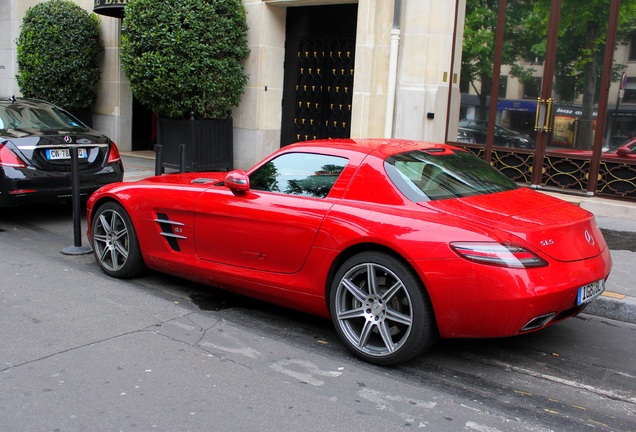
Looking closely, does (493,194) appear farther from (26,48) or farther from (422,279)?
(26,48)

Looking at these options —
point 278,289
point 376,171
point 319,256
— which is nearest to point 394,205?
point 376,171

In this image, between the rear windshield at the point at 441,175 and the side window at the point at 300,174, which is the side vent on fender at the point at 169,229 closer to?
the side window at the point at 300,174

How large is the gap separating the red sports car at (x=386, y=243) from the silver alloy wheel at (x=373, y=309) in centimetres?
1

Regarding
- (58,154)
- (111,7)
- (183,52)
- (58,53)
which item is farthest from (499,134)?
(58,53)

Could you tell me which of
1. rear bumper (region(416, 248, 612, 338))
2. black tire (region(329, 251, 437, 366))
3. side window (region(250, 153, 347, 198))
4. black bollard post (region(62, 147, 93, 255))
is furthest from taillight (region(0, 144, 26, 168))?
rear bumper (region(416, 248, 612, 338))

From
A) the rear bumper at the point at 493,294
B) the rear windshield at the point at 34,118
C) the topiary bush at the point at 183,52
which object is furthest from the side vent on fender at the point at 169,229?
the topiary bush at the point at 183,52

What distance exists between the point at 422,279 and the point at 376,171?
97 cm

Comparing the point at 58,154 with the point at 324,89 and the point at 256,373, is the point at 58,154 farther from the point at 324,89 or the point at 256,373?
the point at 324,89

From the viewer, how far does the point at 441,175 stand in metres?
5.02

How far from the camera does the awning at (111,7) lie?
13.7 m

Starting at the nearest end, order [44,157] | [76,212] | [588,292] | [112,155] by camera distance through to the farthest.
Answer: [588,292] < [76,212] < [44,157] < [112,155]

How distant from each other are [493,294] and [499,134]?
7229 mm

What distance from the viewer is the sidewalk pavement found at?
5887 millimetres

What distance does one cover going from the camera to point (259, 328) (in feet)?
17.2
